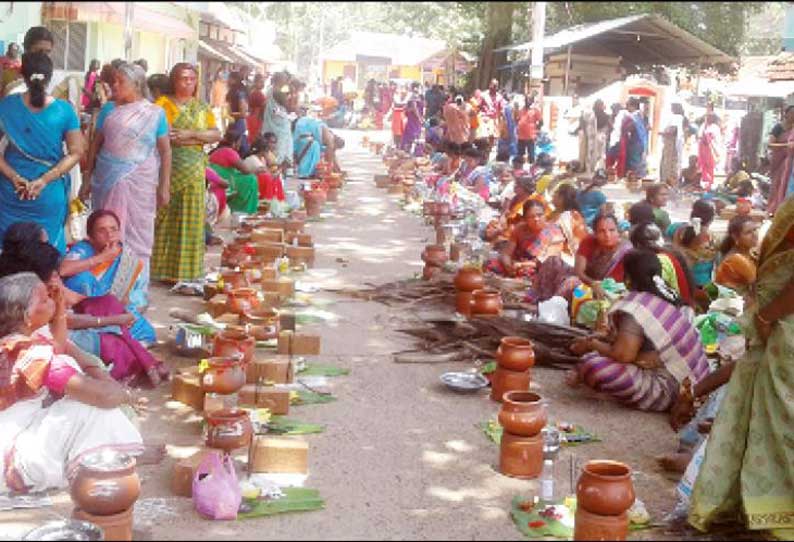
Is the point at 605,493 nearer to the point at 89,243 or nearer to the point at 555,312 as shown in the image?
the point at 89,243

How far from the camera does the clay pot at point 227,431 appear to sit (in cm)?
386

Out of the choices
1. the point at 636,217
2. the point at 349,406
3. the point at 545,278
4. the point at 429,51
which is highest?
the point at 429,51

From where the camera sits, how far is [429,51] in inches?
898

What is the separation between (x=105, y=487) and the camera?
10.2 feet

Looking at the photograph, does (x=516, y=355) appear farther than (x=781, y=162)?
No

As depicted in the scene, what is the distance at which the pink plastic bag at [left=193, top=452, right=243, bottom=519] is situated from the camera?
3.60 meters

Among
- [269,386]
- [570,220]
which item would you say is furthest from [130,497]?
[570,220]

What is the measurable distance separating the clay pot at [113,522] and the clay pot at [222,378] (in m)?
1.36

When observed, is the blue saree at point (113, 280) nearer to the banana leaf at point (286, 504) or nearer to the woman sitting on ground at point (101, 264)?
the woman sitting on ground at point (101, 264)

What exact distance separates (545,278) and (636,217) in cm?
84

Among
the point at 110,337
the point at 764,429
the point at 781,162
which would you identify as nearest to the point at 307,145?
the point at 781,162

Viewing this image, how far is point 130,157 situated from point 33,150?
2.79ft

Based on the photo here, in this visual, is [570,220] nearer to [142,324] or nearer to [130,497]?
[142,324]

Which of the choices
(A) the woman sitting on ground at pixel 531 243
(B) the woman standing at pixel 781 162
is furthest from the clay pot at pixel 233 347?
(B) the woman standing at pixel 781 162
